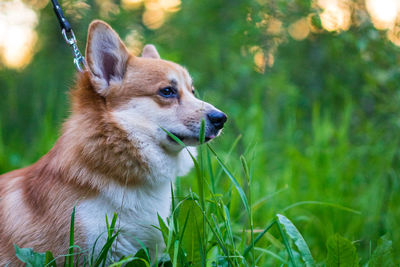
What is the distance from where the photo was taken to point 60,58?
5.42m

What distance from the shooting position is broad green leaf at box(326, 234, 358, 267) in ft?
6.22

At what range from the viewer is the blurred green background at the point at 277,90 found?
3.39 metres

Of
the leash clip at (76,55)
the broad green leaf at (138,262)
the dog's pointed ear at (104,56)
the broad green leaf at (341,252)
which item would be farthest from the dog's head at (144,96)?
the broad green leaf at (341,252)

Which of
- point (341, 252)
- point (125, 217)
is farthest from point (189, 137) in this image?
point (341, 252)

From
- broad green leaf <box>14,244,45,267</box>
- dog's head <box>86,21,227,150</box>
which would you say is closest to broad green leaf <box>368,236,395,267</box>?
dog's head <box>86,21,227,150</box>

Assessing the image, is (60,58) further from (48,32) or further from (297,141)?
(297,141)

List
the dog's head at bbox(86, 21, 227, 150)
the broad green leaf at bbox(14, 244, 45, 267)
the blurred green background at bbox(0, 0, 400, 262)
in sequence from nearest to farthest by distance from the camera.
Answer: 1. the broad green leaf at bbox(14, 244, 45, 267)
2. the dog's head at bbox(86, 21, 227, 150)
3. the blurred green background at bbox(0, 0, 400, 262)

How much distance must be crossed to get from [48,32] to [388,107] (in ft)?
14.1

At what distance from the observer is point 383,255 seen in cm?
203

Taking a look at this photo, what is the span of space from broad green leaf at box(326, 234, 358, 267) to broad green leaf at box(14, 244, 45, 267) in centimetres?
138

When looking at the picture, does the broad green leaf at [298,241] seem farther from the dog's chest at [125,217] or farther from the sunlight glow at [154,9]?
the sunlight glow at [154,9]

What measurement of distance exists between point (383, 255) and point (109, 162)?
1514mm

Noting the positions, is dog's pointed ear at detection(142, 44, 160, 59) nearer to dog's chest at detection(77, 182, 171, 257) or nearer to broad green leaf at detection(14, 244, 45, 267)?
dog's chest at detection(77, 182, 171, 257)

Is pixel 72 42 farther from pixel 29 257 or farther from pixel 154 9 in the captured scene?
pixel 154 9
